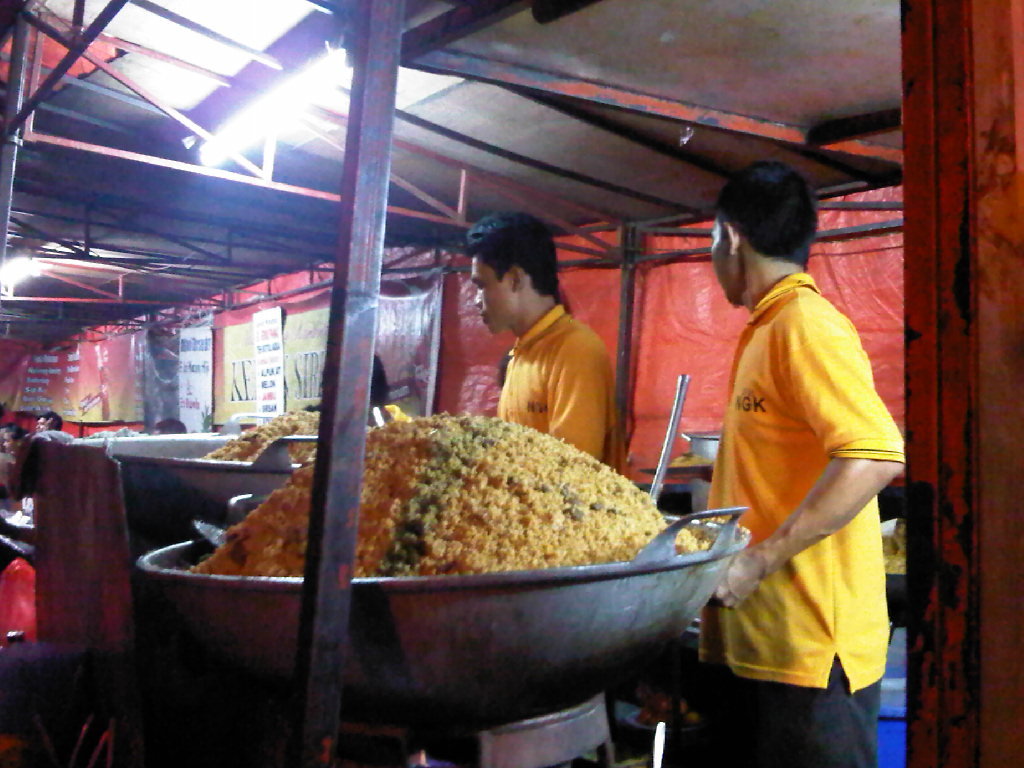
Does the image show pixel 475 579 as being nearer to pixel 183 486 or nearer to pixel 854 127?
pixel 183 486

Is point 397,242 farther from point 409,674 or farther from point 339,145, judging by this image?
point 409,674

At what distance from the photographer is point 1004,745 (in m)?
0.93

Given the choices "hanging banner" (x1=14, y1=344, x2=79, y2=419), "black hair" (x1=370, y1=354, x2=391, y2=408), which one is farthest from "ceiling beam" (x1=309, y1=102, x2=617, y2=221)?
"hanging banner" (x1=14, y1=344, x2=79, y2=419)

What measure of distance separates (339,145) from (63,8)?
1495 millimetres

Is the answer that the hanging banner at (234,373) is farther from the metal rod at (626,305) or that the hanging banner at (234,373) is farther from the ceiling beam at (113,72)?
the metal rod at (626,305)

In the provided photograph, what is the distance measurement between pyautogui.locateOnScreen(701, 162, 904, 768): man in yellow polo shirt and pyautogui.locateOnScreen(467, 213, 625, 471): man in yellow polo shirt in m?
0.59

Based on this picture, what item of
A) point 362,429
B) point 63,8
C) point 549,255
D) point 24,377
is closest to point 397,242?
point 63,8

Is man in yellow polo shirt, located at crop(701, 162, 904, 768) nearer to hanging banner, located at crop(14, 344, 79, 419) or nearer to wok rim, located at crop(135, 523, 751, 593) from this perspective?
wok rim, located at crop(135, 523, 751, 593)

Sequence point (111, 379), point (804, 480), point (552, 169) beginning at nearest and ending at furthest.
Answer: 1. point (804, 480)
2. point (552, 169)
3. point (111, 379)

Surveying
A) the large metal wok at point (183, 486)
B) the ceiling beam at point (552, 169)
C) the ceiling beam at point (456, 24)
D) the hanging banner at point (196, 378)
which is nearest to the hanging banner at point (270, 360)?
the hanging banner at point (196, 378)

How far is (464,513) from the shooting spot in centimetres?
99

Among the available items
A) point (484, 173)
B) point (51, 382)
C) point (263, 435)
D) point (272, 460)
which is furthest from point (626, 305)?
point (51, 382)

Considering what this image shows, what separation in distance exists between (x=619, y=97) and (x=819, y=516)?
189cm

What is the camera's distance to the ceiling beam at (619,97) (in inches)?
101
